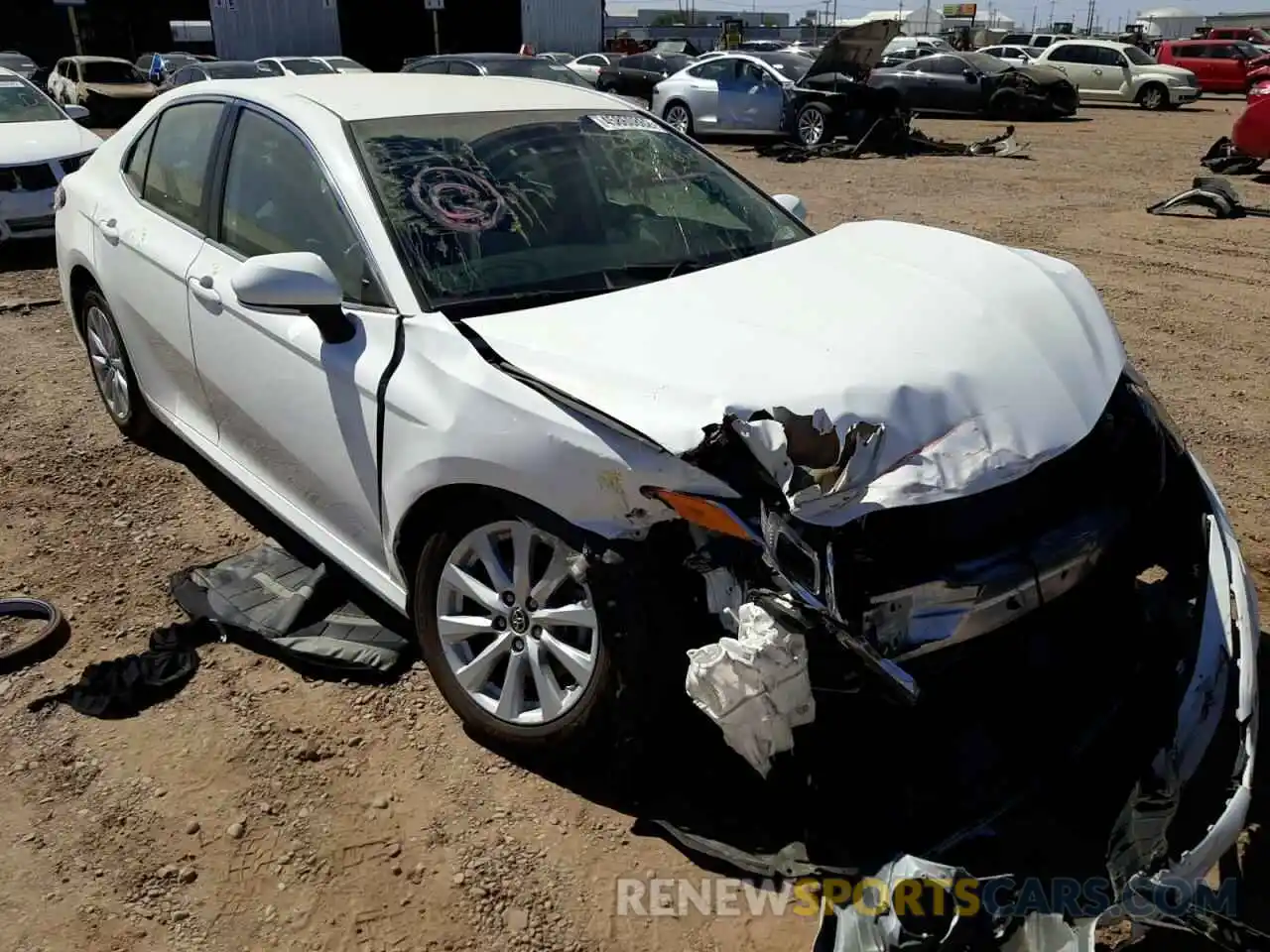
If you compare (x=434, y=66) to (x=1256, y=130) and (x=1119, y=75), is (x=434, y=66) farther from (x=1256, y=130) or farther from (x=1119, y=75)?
(x=1119, y=75)

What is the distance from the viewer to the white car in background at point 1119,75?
2361 cm

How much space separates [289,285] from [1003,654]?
6.71 feet

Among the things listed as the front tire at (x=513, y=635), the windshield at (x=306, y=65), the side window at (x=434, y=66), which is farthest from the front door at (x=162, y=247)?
the windshield at (x=306, y=65)

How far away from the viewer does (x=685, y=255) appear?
321cm

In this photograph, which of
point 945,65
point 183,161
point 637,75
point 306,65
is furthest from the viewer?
point 637,75

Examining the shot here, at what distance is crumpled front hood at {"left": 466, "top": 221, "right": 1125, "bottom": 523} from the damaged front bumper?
3.0 inches

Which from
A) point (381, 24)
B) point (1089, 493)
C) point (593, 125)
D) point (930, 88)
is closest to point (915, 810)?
point (1089, 493)

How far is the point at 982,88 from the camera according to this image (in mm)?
20609

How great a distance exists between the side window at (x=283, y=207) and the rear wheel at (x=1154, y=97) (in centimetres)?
2584

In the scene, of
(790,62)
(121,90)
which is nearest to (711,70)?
(790,62)

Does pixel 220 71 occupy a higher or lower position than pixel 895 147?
higher

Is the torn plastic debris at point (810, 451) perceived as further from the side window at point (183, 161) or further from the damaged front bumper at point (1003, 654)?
the side window at point (183, 161)

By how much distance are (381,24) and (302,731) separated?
131ft

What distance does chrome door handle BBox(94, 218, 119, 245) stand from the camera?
4.05 metres
